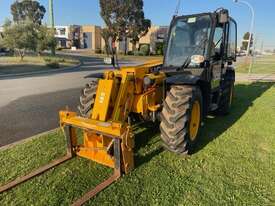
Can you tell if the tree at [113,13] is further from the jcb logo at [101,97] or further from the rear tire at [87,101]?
the jcb logo at [101,97]

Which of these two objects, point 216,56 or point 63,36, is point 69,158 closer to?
point 216,56

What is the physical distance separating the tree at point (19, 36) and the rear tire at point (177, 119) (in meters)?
20.7

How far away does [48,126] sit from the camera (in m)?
5.77

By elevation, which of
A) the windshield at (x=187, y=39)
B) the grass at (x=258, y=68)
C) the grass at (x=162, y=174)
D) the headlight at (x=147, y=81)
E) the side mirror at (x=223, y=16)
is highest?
the side mirror at (x=223, y=16)

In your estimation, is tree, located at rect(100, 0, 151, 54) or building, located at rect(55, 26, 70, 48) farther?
building, located at rect(55, 26, 70, 48)

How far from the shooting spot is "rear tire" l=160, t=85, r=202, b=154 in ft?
12.8

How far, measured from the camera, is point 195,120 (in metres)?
4.61

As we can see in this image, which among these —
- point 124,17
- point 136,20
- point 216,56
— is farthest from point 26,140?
point 136,20

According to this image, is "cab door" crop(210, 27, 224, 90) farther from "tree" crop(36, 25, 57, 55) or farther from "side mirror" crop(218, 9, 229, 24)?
"tree" crop(36, 25, 57, 55)

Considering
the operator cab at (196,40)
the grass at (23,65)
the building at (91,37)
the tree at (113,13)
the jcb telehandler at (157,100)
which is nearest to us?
the jcb telehandler at (157,100)

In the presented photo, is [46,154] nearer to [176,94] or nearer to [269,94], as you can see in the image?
[176,94]

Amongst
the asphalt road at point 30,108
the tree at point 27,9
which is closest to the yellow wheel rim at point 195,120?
the asphalt road at point 30,108

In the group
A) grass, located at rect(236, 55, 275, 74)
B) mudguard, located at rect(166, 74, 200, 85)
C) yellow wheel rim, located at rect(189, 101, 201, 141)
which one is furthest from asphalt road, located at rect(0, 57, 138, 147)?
grass, located at rect(236, 55, 275, 74)

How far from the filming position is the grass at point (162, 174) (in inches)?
122
